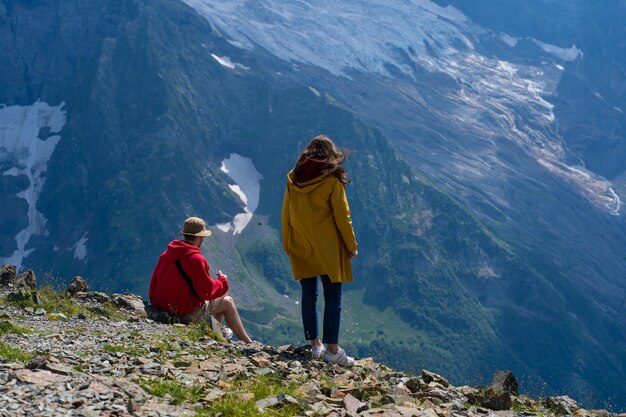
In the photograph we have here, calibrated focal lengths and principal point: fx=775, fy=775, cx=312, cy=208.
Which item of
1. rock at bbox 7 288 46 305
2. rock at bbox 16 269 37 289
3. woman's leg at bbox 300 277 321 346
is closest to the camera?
woman's leg at bbox 300 277 321 346

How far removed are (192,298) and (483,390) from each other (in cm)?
629

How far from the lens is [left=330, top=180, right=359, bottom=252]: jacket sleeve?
47.0 feet

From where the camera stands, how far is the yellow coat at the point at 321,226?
1434 cm

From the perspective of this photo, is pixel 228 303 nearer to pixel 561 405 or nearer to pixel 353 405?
pixel 353 405

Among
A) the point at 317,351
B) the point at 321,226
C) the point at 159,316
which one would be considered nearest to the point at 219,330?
the point at 159,316

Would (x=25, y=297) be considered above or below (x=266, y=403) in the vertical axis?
below

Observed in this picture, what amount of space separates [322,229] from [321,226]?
0.20 feet

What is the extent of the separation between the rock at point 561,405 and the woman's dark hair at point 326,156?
17.3 ft

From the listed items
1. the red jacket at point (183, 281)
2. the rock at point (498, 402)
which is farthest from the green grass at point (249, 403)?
the red jacket at point (183, 281)

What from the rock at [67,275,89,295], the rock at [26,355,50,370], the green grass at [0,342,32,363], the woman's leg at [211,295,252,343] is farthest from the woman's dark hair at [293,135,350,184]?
the rock at [67,275,89,295]

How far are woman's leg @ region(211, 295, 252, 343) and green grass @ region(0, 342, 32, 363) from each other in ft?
17.8

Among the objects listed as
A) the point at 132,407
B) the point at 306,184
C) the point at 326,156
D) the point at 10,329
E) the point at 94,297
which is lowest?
the point at 94,297

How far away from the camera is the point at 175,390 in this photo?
9.95m

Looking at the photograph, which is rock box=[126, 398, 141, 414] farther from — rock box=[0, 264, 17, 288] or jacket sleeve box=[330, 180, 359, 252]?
rock box=[0, 264, 17, 288]
